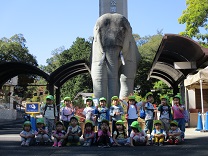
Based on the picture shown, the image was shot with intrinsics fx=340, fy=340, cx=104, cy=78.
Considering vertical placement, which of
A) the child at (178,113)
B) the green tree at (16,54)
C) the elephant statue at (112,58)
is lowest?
the child at (178,113)

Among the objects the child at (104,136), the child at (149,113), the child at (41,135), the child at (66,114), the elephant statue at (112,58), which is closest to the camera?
the child at (104,136)

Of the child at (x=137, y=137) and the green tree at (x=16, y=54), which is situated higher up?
the green tree at (x=16, y=54)

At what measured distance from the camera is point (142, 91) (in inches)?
1405

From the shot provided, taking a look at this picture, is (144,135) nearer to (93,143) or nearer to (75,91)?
(93,143)

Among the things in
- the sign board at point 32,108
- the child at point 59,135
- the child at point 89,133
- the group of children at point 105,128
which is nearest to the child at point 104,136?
the group of children at point 105,128

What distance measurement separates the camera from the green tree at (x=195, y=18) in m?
26.5

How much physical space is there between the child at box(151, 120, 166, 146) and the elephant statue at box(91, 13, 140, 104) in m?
3.26

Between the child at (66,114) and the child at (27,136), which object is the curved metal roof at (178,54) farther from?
the child at (27,136)

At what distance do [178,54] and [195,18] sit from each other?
12.2m

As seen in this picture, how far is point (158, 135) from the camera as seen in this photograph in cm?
838

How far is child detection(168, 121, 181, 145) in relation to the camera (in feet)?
27.8

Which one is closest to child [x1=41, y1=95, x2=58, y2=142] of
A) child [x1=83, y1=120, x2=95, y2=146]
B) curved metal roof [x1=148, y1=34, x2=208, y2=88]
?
child [x1=83, y1=120, x2=95, y2=146]

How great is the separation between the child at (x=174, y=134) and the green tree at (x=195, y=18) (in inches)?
762

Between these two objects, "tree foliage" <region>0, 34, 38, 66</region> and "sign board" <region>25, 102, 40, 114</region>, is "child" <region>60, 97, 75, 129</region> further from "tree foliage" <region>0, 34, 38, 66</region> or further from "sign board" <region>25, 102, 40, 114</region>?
"tree foliage" <region>0, 34, 38, 66</region>
